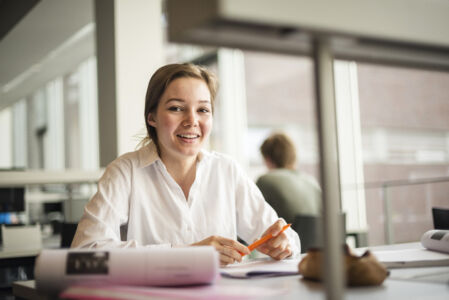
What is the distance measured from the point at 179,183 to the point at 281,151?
67.1 inches

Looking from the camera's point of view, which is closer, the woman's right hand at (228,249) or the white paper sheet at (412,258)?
the white paper sheet at (412,258)

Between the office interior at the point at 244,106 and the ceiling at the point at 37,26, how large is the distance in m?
0.02

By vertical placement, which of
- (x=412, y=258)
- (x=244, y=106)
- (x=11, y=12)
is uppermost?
(x=11, y=12)

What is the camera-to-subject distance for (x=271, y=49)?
58 centimetres

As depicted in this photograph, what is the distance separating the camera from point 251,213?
156 cm

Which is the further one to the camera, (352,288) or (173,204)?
(173,204)

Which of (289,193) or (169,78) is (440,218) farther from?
(289,193)

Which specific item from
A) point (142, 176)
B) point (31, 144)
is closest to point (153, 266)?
point (142, 176)

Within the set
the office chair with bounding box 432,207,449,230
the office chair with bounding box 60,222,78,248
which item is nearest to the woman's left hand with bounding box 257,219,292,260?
the office chair with bounding box 432,207,449,230

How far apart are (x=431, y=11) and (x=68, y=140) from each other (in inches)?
390

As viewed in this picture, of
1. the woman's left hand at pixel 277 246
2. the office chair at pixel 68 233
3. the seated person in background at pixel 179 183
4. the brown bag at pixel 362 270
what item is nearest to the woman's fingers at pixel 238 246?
the woman's left hand at pixel 277 246

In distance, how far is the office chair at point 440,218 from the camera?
127 centimetres

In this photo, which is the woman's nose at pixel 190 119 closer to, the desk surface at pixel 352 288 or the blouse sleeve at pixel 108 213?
the blouse sleeve at pixel 108 213

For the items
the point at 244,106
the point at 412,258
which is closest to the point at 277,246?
the point at 412,258
